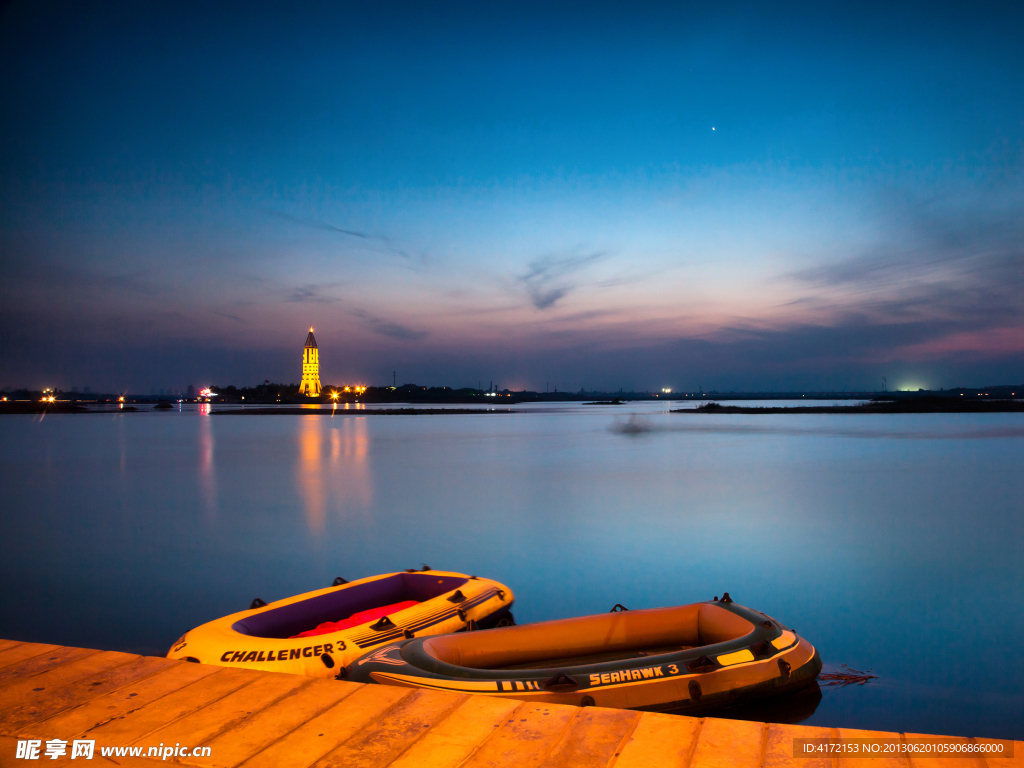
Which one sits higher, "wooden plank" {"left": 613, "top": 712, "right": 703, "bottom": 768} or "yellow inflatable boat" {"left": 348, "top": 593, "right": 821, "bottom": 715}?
"wooden plank" {"left": 613, "top": 712, "right": 703, "bottom": 768}

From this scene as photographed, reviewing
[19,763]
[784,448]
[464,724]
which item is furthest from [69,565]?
[784,448]

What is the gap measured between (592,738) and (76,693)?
222 centimetres

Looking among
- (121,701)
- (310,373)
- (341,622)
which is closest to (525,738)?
(121,701)

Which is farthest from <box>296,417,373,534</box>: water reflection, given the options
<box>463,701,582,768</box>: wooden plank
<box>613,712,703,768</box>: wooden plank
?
<box>613,712,703,768</box>: wooden plank

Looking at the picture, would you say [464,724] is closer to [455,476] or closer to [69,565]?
[69,565]

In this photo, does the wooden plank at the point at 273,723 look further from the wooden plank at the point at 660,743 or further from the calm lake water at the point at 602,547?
the calm lake water at the point at 602,547

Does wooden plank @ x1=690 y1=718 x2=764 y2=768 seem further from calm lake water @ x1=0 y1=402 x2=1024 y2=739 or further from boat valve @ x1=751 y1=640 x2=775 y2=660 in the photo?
calm lake water @ x1=0 y1=402 x2=1024 y2=739

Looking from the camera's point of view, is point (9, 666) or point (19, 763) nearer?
point (19, 763)

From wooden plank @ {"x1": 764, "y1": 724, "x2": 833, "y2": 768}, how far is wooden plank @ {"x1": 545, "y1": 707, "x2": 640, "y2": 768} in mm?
501

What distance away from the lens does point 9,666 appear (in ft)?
9.52

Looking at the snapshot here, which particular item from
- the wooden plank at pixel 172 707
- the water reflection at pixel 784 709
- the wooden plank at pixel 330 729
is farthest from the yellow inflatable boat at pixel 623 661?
the wooden plank at pixel 172 707

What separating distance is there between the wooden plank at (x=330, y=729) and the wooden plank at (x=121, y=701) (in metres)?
0.74

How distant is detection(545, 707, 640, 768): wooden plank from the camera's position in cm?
215

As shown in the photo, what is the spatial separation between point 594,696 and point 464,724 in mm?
2048
